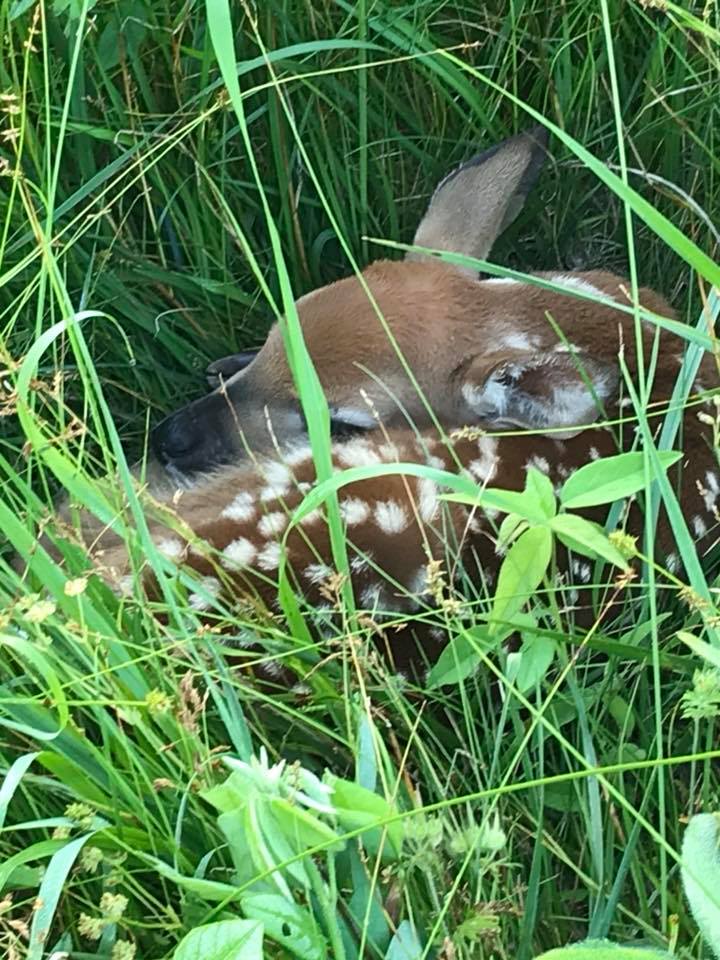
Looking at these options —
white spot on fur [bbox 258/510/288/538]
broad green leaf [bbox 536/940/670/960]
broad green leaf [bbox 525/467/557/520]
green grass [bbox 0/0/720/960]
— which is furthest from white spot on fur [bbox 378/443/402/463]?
broad green leaf [bbox 536/940/670/960]

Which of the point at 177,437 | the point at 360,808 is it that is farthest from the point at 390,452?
the point at 360,808

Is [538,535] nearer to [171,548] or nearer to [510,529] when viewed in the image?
[510,529]

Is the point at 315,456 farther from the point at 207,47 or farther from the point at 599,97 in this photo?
the point at 599,97

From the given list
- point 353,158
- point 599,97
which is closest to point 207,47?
point 353,158

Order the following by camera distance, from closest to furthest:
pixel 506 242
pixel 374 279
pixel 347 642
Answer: pixel 347 642 < pixel 374 279 < pixel 506 242

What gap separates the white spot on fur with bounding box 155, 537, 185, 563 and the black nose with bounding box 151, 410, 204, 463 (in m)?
0.41

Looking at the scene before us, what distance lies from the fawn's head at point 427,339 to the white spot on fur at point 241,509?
253mm

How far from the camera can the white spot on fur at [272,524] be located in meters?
1.89

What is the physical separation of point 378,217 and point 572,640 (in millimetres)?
1275

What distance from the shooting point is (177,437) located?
2.33 m

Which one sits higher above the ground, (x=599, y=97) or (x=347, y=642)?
(x=599, y=97)

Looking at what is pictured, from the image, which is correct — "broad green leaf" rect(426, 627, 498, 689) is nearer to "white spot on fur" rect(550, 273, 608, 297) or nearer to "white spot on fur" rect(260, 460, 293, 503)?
"white spot on fur" rect(260, 460, 293, 503)

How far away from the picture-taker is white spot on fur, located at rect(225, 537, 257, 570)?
185cm

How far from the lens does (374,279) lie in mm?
2398
